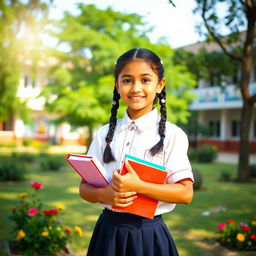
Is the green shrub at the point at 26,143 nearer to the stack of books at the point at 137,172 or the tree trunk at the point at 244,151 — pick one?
the tree trunk at the point at 244,151

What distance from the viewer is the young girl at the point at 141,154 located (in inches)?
67.9

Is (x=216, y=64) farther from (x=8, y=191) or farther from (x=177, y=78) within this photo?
(x=8, y=191)

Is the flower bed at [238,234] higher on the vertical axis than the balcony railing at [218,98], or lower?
lower

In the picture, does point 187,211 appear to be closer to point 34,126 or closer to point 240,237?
point 240,237

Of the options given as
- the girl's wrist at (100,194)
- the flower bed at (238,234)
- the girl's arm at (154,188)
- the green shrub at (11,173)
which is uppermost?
the girl's arm at (154,188)

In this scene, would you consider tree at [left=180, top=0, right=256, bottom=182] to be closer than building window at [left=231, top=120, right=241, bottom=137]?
Yes

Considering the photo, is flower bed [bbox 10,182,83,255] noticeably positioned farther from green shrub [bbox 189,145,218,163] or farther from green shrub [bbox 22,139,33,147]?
green shrub [bbox 22,139,33,147]

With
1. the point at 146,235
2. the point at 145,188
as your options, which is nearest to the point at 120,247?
the point at 146,235

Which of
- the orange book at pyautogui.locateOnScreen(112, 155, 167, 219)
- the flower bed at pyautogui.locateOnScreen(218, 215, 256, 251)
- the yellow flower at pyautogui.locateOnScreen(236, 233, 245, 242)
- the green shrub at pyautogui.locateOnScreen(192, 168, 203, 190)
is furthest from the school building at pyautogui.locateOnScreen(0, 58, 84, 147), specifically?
the orange book at pyautogui.locateOnScreen(112, 155, 167, 219)

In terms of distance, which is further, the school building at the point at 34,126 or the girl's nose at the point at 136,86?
the school building at the point at 34,126

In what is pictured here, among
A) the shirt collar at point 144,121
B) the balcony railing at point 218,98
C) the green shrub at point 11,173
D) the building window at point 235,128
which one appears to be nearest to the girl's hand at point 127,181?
the shirt collar at point 144,121

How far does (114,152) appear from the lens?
182cm

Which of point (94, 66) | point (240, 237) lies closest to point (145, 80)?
point (240, 237)

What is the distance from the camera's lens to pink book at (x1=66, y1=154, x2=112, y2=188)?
1.59m
